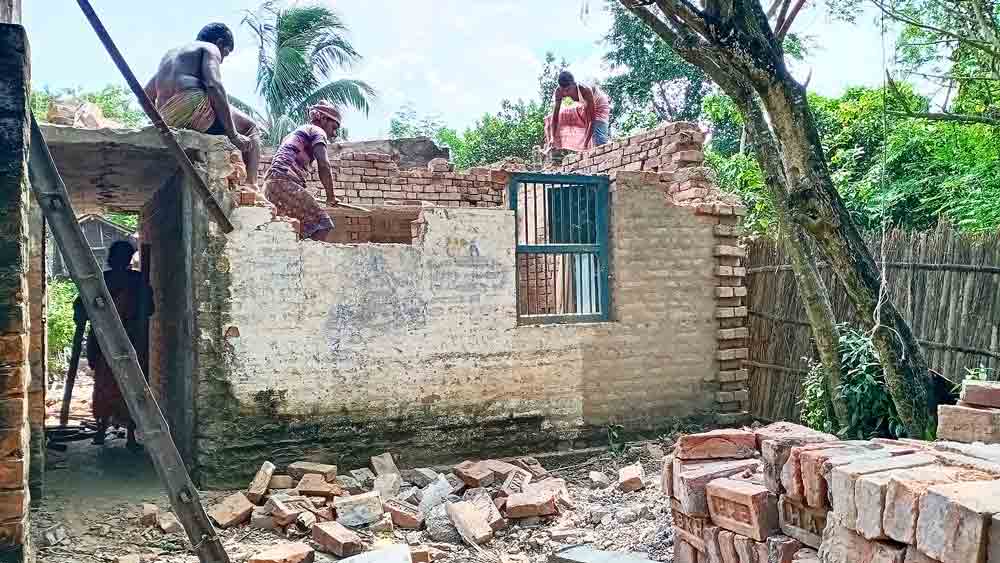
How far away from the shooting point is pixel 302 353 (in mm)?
6375

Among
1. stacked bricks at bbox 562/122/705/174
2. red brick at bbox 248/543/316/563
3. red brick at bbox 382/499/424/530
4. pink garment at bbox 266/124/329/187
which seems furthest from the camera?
stacked bricks at bbox 562/122/705/174

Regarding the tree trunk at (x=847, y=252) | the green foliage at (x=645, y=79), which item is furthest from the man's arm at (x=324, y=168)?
the green foliage at (x=645, y=79)

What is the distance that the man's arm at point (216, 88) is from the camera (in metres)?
6.23

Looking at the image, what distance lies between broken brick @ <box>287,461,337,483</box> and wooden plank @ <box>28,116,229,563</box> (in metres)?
2.14

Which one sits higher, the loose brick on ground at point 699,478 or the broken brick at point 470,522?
the loose brick on ground at point 699,478

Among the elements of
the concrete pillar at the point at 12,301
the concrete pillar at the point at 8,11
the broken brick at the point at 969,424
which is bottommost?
the broken brick at the point at 969,424

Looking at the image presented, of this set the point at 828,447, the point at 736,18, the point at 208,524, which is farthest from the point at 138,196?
the point at 828,447

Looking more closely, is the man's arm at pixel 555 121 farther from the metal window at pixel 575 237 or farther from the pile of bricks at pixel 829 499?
the pile of bricks at pixel 829 499

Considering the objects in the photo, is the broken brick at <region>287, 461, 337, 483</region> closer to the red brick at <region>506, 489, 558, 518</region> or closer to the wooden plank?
the red brick at <region>506, 489, 558, 518</region>

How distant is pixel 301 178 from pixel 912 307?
540cm

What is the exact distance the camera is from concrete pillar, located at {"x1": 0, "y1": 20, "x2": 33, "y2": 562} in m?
3.08

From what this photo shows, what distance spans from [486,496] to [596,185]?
323cm

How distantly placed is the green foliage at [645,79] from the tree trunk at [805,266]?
13.4 m

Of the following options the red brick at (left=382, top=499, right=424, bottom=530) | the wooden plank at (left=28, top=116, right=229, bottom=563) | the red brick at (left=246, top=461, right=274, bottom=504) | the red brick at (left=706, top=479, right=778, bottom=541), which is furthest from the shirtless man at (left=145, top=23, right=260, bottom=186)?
the red brick at (left=706, top=479, right=778, bottom=541)
